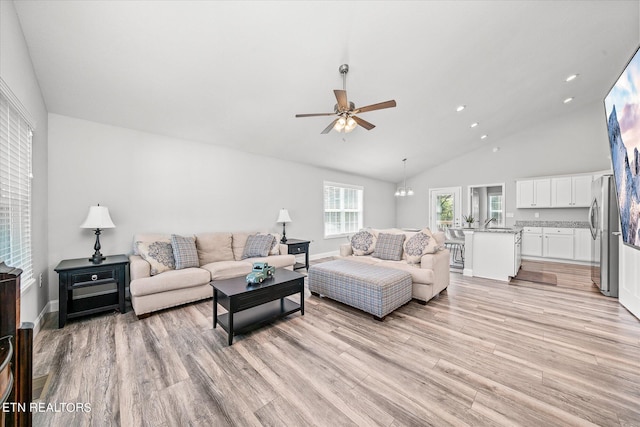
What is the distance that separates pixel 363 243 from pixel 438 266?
48.7 inches

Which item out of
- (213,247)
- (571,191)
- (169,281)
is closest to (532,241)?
(571,191)

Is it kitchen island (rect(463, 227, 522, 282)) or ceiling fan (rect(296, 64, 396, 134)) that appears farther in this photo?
kitchen island (rect(463, 227, 522, 282))

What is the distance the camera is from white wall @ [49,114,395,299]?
3.21m

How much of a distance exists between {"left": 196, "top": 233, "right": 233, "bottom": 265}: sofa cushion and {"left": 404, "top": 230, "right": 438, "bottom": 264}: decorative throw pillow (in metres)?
2.86

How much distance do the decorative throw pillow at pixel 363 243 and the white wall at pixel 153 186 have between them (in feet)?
6.27

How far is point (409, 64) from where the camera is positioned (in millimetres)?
3311

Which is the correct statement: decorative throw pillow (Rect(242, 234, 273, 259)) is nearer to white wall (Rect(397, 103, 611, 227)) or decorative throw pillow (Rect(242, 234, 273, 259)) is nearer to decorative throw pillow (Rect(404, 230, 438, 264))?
decorative throw pillow (Rect(404, 230, 438, 264))

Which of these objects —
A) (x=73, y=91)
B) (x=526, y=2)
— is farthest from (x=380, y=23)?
(x=73, y=91)

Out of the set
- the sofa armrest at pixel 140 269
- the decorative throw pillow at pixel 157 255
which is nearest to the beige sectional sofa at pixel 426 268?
the decorative throw pillow at pixel 157 255

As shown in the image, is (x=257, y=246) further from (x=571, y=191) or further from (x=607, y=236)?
(x=571, y=191)

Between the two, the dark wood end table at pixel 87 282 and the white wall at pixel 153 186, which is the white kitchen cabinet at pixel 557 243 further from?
the dark wood end table at pixel 87 282

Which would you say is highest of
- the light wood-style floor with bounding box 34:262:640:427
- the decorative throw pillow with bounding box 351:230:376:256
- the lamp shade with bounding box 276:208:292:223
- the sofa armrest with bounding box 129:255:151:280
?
the lamp shade with bounding box 276:208:292:223

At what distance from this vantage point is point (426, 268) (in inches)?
132

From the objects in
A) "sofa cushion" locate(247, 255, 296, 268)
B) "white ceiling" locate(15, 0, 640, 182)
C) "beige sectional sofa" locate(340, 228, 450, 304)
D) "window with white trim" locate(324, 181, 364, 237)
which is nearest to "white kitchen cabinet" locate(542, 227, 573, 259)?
"white ceiling" locate(15, 0, 640, 182)
